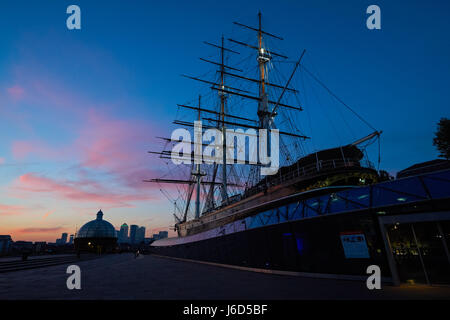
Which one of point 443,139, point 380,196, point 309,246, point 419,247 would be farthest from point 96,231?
point 443,139

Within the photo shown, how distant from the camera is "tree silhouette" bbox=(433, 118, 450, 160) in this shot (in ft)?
91.3

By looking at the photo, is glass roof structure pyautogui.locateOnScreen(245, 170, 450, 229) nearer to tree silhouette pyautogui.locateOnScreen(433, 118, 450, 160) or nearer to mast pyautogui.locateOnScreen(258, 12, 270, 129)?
mast pyautogui.locateOnScreen(258, 12, 270, 129)

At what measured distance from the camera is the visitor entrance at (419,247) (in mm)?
8273

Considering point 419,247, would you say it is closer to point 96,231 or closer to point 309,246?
point 309,246

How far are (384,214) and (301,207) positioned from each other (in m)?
4.09

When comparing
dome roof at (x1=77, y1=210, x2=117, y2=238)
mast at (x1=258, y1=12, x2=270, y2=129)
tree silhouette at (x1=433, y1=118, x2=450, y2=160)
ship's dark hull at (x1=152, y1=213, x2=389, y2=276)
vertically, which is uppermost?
mast at (x1=258, y1=12, x2=270, y2=129)

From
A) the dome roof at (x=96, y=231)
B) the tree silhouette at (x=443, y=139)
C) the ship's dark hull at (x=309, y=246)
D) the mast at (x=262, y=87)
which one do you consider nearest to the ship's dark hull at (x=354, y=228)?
the ship's dark hull at (x=309, y=246)

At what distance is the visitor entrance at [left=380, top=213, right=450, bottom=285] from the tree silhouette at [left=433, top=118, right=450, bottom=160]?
2816 centimetres

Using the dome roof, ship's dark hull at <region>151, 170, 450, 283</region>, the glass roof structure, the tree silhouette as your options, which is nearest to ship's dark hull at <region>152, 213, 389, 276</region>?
ship's dark hull at <region>151, 170, 450, 283</region>

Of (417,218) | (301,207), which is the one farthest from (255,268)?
(417,218)

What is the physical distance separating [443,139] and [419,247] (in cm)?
2862

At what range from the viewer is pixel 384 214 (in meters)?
9.39

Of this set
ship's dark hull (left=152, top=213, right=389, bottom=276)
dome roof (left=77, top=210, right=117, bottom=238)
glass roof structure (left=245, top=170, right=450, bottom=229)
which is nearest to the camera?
glass roof structure (left=245, top=170, right=450, bottom=229)
